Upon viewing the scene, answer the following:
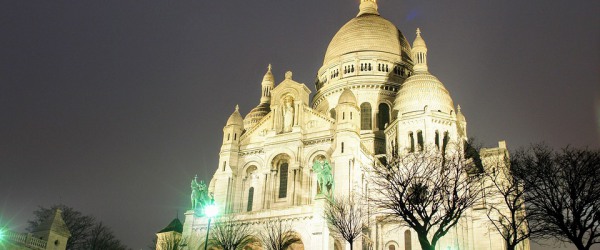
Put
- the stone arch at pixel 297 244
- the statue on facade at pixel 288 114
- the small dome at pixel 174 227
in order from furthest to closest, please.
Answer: the small dome at pixel 174 227 → the statue on facade at pixel 288 114 → the stone arch at pixel 297 244

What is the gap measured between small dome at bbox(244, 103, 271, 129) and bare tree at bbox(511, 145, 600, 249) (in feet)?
142

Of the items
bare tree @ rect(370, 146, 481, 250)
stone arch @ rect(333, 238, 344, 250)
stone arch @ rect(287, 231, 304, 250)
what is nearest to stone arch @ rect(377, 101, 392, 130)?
stone arch @ rect(333, 238, 344, 250)

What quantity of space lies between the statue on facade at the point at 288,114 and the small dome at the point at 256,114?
1725 centimetres

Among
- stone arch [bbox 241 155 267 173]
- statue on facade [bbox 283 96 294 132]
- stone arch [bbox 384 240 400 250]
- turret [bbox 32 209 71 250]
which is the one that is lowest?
turret [bbox 32 209 71 250]

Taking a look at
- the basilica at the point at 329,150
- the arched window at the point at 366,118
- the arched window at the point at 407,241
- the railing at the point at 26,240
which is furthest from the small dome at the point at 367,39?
the railing at the point at 26,240

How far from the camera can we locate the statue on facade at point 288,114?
2195 inches

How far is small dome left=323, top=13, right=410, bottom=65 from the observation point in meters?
74.9

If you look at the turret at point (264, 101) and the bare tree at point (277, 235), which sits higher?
the turret at point (264, 101)

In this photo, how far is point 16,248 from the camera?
38156 millimetres

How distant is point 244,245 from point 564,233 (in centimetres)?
2446

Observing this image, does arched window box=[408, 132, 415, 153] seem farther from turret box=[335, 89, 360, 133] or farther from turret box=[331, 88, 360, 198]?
turret box=[331, 88, 360, 198]

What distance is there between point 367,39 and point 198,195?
35.3 metres

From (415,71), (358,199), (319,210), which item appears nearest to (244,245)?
(319,210)

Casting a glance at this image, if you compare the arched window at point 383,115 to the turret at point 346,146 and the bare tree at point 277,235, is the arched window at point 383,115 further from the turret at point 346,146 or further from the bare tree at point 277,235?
the bare tree at point 277,235
